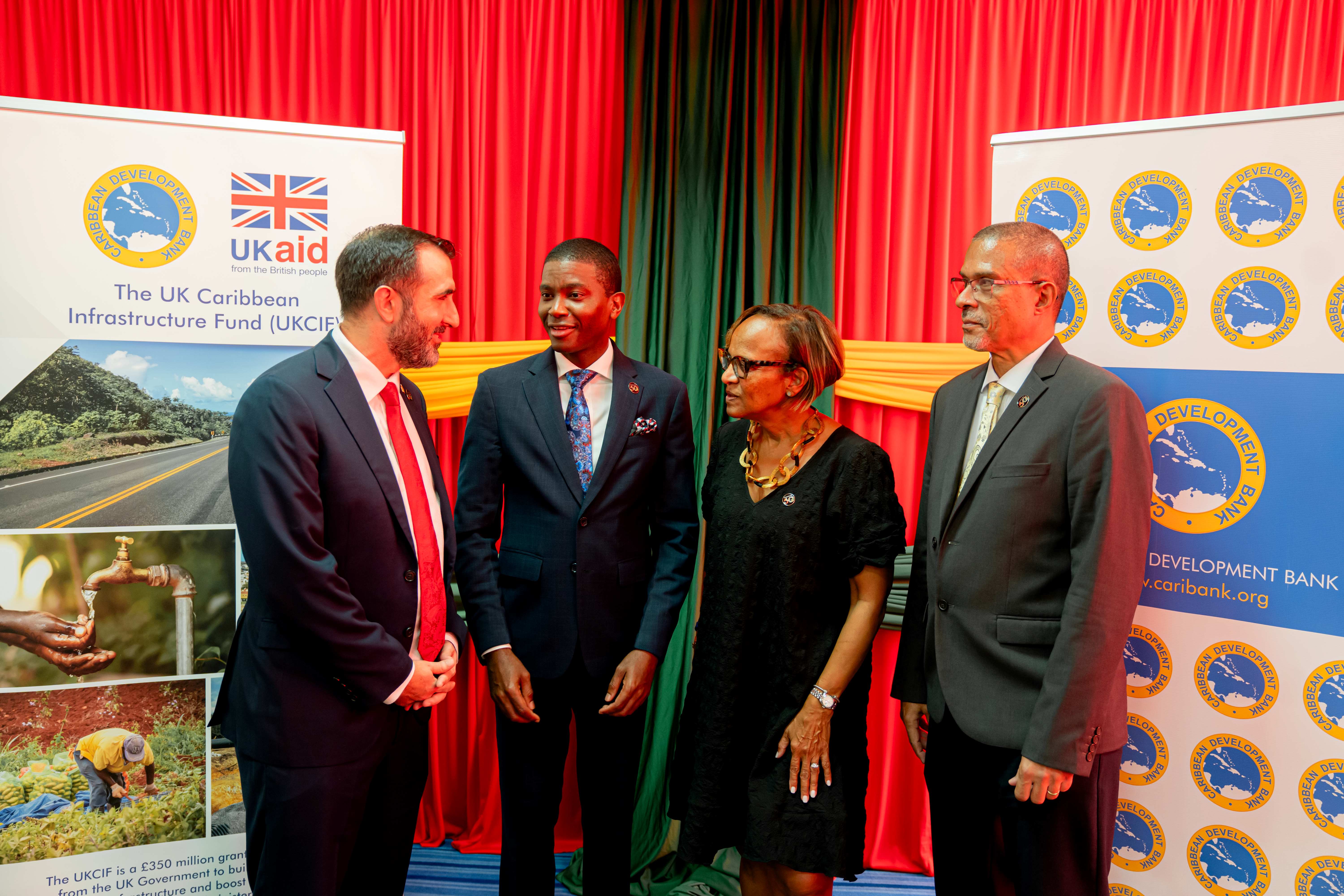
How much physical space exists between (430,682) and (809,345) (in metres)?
1.24

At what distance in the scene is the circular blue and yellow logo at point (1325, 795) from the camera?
2.01m

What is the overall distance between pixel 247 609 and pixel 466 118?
2.15 metres

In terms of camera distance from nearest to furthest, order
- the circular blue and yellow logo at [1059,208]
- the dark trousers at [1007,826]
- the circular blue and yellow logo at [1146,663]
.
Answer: the dark trousers at [1007,826]
the circular blue and yellow logo at [1146,663]
the circular blue and yellow logo at [1059,208]

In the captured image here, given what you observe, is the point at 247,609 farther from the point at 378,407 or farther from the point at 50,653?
the point at 50,653

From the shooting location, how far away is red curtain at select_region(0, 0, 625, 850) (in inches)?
114

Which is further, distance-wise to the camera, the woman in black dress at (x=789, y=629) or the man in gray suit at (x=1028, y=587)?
the woman in black dress at (x=789, y=629)

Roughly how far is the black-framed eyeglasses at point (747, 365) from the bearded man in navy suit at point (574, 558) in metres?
0.31

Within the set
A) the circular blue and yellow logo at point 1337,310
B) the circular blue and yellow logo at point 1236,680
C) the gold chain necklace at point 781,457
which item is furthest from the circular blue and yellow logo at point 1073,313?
the circular blue and yellow logo at point 1236,680

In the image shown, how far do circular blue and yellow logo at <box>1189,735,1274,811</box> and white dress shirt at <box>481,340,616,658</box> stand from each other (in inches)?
74.8

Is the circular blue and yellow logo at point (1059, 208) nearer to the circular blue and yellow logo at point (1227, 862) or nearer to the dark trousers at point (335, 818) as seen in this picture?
the circular blue and yellow logo at point (1227, 862)

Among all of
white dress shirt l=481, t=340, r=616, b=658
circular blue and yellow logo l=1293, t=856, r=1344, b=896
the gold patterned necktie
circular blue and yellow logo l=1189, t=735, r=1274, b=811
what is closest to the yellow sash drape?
white dress shirt l=481, t=340, r=616, b=658

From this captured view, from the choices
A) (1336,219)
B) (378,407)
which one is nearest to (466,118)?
(378,407)

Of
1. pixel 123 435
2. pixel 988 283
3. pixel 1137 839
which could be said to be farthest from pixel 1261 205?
pixel 123 435

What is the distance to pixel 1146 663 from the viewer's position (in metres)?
2.21
